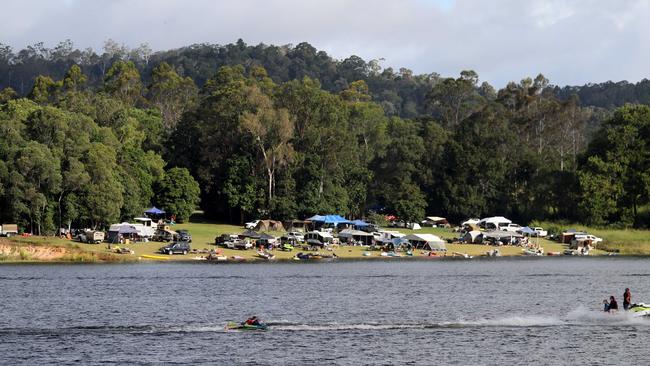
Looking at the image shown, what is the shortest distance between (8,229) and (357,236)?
141 feet

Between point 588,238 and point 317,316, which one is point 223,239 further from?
point 317,316

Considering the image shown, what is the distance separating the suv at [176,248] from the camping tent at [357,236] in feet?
74.9

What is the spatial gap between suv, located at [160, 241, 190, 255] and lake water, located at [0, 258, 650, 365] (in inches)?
336

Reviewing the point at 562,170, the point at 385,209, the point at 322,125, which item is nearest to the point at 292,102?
the point at 322,125

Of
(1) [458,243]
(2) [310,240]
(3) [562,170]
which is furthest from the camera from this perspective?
(3) [562,170]

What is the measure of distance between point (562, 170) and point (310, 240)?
159 feet

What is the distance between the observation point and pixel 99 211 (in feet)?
374

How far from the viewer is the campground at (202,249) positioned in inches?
4178

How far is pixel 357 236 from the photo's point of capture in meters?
126

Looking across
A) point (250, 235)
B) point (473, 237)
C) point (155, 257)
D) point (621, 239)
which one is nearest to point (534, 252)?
point (473, 237)

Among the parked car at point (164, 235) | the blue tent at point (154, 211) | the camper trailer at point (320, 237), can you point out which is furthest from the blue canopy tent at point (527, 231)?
the blue tent at point (154, 211)

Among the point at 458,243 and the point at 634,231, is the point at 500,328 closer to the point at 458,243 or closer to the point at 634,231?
the point at 458,243

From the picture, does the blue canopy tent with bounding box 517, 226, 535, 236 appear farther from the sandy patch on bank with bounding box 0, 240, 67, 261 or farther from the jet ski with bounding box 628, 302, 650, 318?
the jet ski with bounding box 628, 302, 650, 318

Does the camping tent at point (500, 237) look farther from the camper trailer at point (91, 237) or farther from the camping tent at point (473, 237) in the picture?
the camper trailer at point (91, 237)
